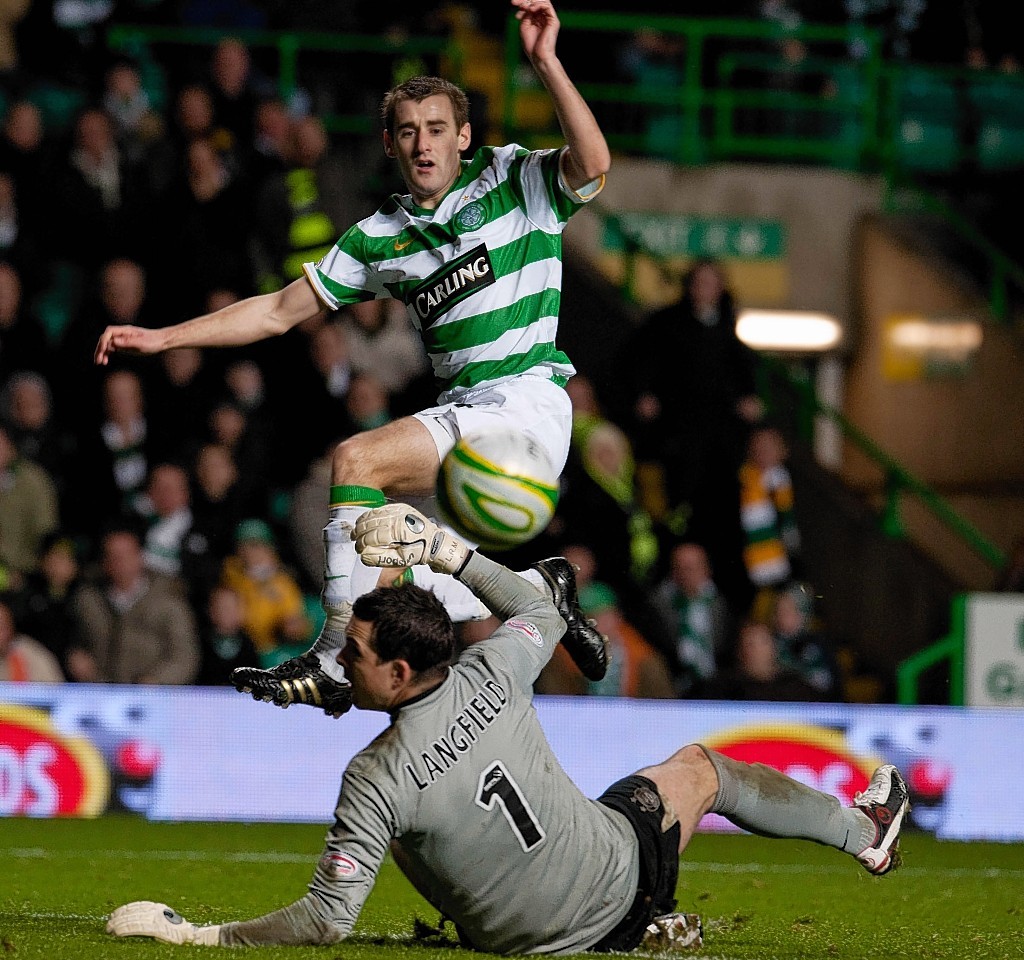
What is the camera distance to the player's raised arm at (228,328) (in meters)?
6.14

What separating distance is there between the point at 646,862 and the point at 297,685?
136 cm

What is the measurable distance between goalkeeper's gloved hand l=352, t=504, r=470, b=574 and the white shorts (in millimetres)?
377

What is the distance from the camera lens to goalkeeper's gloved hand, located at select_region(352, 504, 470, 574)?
226 inches

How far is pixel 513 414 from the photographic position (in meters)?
6.15

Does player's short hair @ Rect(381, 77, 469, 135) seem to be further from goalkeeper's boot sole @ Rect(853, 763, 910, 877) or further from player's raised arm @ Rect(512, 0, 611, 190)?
goalkeeper's boot sole @ Rect(853, 763, 910, 877)

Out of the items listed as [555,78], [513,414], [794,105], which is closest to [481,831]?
[513,414]

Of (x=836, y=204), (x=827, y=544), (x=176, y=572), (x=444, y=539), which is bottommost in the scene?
(x=827, y=544)

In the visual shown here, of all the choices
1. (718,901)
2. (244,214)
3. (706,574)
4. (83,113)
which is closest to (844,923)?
(718,901)

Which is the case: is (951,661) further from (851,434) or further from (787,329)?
(787,329)

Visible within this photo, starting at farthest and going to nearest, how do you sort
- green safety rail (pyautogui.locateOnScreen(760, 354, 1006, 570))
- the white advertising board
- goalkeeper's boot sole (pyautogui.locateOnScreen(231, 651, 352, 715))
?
1. green safety rail (pyautogui.locateOnScreen(760, 354, 1006, 570))
2. the white advertising board
3. goalkeeper's boot sole (pyautogui.locateOnScreen(231, 651, 352, 715))

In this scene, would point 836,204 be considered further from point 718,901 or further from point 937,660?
point 718,901

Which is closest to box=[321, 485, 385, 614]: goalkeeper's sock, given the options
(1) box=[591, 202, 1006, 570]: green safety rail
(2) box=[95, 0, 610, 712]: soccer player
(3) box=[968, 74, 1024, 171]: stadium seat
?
(2) box=[95, 0, 610, 712]: soccer player

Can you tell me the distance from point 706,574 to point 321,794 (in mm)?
3042

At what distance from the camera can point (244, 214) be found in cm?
1202
